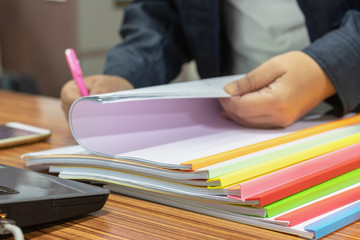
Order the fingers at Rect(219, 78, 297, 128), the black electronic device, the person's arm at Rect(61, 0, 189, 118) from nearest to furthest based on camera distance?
the black electronic device → the fingers at Rect(219, 78, 297, 128) → the person's arm at Rect(61, 0, 189, 118)

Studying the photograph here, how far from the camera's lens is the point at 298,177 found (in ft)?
1.34

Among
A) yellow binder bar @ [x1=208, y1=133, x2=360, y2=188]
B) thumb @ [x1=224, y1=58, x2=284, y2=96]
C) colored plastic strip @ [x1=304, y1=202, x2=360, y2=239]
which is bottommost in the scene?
colored plastic strip @ [x1=304, y1=202, x2=360, y2=239]

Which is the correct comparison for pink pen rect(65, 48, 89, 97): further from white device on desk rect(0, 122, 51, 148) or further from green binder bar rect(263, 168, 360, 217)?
green binder bar rect(263, 168, 360, 217)

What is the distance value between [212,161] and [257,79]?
0.18 m

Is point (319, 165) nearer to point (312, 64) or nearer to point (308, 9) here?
point (312, 64)

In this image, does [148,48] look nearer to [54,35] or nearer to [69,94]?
[69,94]

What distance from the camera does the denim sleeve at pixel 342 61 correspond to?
60 cm

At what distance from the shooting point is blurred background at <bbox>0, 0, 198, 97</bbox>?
259 cm

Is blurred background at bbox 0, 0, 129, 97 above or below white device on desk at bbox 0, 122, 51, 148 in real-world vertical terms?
above

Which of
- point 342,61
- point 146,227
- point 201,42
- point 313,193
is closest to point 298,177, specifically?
point 313,193

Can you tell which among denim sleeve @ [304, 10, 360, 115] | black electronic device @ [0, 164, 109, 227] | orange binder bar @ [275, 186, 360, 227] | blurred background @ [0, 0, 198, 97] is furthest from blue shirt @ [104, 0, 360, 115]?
blurred background @ [0, 0, 198, 97]

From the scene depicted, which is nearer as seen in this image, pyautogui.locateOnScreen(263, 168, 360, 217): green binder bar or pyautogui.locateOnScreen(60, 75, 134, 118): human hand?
pyautogui.locateOnScreen(263, 168, 360, 217): green binder bar

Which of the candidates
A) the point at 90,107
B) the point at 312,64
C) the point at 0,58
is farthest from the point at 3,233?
the point at 0,58

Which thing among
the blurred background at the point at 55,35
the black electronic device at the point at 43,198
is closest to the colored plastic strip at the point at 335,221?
the black electronic device at the point at 43,198
